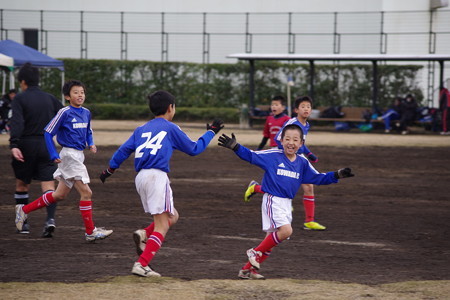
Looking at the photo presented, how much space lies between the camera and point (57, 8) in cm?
4128

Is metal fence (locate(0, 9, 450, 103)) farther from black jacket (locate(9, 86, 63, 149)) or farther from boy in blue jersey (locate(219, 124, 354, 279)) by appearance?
boy in blue jersey (locate(219, 124, 354, 279))

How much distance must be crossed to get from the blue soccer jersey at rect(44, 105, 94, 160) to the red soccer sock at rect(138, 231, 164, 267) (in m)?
2.09

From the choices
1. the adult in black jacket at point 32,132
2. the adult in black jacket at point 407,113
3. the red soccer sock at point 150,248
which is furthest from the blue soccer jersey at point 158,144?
the adult in black jacket at point 407,113

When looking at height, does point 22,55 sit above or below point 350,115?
above

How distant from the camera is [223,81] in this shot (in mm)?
36031

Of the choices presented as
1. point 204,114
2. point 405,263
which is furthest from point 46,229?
point 204,114

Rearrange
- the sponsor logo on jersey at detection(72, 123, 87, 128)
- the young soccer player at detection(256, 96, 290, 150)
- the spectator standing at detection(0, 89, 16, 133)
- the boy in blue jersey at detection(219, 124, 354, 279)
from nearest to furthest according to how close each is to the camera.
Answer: the boy in blue jersey at detection(219, 124, 354, 279) < the sponsor logo on jersey at detection(72, 123, 87, 128) < the young soccer player at detection(256, 96, 290, 150) < the spectator standing at detection(0, 89, 16, 133)

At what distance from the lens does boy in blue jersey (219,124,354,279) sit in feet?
22.1

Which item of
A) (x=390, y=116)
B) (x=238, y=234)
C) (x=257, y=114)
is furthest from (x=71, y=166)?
(x=257, y=114)

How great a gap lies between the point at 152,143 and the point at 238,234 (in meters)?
2.84

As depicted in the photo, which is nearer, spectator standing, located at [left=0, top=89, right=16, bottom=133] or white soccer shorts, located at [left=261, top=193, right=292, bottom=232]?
white soccer shorts, located at [left=261, top=193, right=292, bottom=232]

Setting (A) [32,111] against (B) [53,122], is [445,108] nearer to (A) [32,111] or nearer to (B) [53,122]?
(A) [32,111]

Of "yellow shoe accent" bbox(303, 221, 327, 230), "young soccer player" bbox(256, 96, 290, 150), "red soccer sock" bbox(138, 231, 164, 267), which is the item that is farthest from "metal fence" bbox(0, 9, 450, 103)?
"red soccer sock" bbox(138, 231, 164, 267)

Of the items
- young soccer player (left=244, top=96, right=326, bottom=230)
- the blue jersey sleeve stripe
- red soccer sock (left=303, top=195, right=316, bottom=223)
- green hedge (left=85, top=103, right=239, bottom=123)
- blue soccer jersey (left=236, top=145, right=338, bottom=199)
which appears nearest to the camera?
blue soccer jersey (left=236, top=145, right=338, bottom=199)
